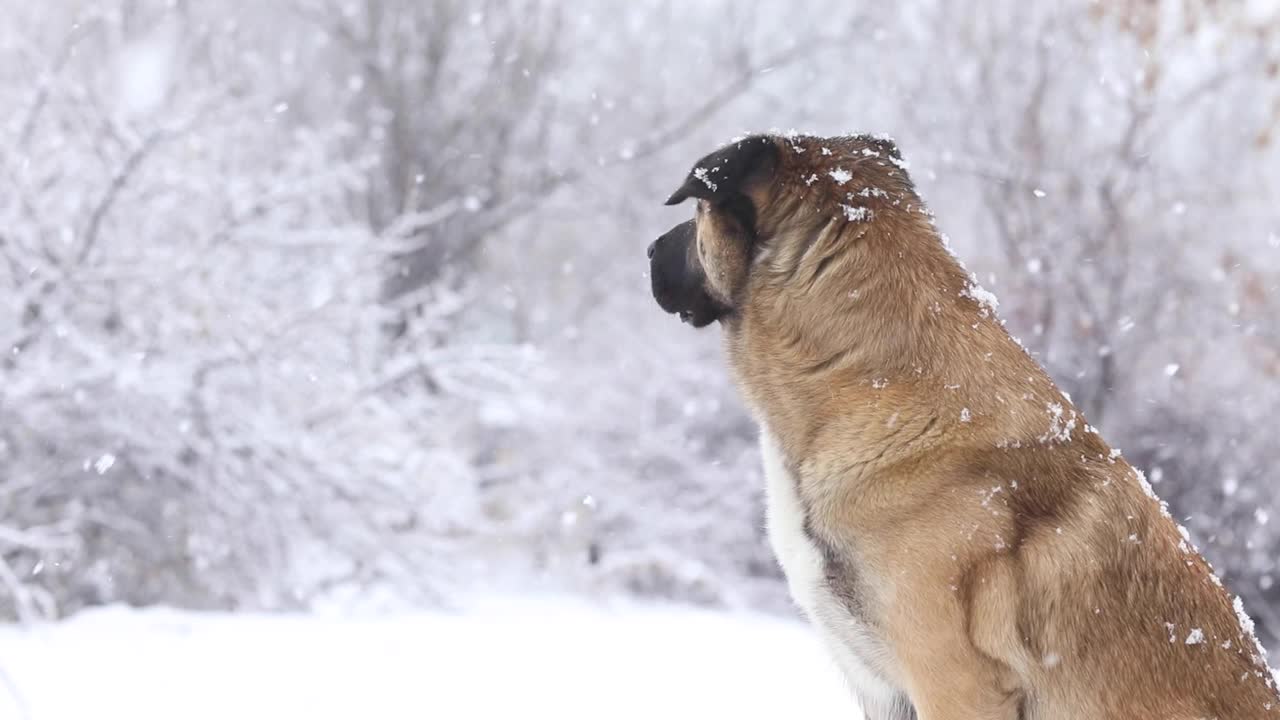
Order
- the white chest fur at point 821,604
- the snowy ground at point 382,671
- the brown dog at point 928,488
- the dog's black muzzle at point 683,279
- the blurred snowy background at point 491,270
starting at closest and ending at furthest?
1. the brown dog at point 928,488
2. the white chest fur at point 821,604
3. the dog's black muzzle at point 683,279
4. the snowy ground at point 382,671
5. the blurred snowy background at point 491,270

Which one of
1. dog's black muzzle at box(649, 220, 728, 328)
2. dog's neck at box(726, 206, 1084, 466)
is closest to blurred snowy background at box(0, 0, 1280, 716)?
dog's black muzzle at box(649, 220, 728, 328)

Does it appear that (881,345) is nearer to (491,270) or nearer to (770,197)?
(770,197)

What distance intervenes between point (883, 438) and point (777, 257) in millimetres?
565

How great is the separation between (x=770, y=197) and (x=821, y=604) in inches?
38.7

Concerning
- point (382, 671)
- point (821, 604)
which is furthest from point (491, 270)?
point (821, 604)

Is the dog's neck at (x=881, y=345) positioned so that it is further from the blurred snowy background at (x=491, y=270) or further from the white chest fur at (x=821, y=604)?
the blurred snowy background at (x=491, y=270)

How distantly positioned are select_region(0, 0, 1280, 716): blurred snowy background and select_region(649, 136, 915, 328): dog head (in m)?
2.83

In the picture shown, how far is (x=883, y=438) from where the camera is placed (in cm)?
260

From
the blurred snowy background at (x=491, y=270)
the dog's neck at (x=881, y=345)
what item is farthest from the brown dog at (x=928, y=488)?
the blurred snowy background at (x=491, y=270)

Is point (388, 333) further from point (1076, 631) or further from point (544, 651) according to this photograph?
point (1076, 631)

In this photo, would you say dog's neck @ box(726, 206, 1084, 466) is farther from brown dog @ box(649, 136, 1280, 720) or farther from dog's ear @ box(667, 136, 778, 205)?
dog's ear @ box(667, 136, 778, 205)

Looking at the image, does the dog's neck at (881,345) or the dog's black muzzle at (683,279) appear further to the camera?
the dog's black muzzle at (683,279)

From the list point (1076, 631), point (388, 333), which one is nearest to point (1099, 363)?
point (388, 333)

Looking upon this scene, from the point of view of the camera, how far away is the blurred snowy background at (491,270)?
7473 millimetres
